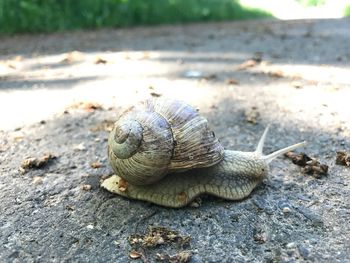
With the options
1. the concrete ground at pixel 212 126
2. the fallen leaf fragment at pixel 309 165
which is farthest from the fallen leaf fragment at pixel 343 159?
the fallen leaf fragment at pixel 309 165

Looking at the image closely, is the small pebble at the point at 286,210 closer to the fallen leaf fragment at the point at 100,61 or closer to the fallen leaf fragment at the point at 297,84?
the fallen leaf fragment at the point at 297,84

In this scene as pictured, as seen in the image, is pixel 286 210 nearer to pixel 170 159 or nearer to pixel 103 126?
pixel 170 159

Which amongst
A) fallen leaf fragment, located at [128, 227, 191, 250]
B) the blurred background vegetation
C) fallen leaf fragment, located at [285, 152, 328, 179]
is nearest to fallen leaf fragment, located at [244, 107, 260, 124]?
fallen leaf fragment, located at [285, 152, 328, 179]

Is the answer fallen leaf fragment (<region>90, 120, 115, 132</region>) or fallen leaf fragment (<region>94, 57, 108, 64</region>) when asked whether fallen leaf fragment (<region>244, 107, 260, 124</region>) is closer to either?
fallen leaf fragment (<region>90, 120, 115, 132</region>)

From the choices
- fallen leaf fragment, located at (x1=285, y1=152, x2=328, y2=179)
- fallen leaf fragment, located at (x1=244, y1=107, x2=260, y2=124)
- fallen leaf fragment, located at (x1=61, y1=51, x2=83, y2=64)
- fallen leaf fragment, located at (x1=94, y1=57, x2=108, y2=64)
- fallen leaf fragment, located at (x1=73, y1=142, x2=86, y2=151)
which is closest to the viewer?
fallen leaf fragment, located at (x1=285, y1=152, x2=328, y2=179)

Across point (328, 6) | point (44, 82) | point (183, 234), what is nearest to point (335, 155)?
point (183, 234)

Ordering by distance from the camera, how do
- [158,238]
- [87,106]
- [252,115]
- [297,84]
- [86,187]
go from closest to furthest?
[158,238], [86,187], [252,115], [87,106], [297,84]

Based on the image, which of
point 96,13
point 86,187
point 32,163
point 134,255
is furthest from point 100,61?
point 96,13
